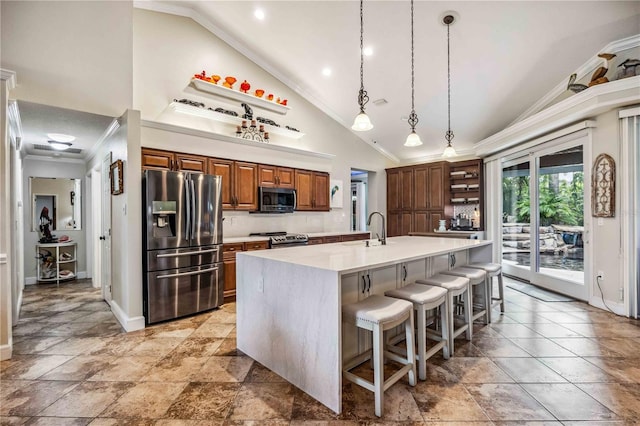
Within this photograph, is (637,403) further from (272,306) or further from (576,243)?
(576,243)

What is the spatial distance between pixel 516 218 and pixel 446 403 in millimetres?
4692

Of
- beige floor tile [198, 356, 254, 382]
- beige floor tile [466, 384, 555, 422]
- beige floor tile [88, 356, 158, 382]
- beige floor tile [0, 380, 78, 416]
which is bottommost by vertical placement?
beige floor tile [198, 356, 254, 382]

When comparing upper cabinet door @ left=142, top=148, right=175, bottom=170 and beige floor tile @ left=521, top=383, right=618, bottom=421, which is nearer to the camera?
beige floor tile @ left=521, top=383, right=618, bottom=421

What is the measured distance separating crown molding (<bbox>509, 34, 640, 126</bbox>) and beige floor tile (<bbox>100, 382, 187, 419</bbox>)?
230 inches

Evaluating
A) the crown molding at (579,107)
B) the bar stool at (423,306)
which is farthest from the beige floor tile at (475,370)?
the crown molding at (579,107)

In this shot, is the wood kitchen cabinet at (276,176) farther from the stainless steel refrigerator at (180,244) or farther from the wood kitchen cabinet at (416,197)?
the wood kitchen cabinet at (416,197)

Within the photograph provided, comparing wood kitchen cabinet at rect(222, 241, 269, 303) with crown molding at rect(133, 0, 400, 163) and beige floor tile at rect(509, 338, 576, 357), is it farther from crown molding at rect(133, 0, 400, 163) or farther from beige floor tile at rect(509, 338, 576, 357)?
beige floor tile at rect(509, 338, 576, 357)

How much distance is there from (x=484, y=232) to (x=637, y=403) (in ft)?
14.8

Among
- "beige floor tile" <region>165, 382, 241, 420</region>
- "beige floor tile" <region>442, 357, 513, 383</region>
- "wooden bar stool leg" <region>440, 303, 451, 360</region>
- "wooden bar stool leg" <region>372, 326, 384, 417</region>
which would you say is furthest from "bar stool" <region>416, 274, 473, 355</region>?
"beige floor tile" <region>165, 382, 241, 420</region>

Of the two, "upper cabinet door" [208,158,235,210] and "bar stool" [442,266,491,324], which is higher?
"upper cabinet door" [208,158,235,210]

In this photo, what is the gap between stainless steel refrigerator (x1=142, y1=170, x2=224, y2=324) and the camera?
11.0 ft

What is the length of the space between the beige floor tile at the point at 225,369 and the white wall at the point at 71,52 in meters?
2.79

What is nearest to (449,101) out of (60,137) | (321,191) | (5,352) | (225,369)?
(321,191)

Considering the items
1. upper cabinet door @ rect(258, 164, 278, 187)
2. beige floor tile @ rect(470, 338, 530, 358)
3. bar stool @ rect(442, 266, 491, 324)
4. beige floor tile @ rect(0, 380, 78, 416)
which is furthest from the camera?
upper cabinet door @ rect(258, 164, 278, 187)
